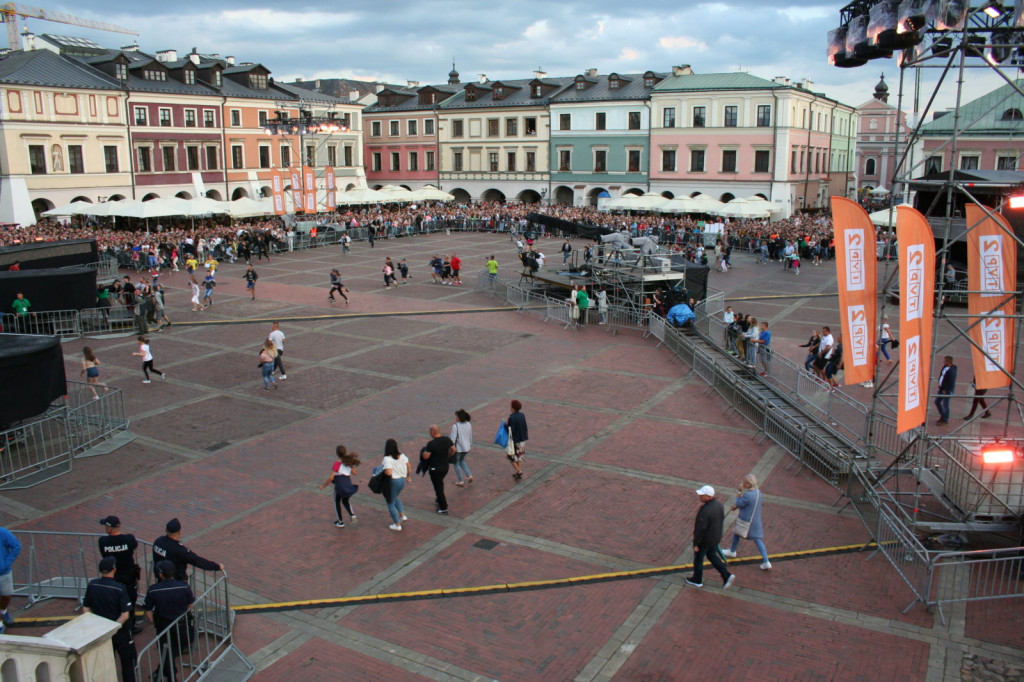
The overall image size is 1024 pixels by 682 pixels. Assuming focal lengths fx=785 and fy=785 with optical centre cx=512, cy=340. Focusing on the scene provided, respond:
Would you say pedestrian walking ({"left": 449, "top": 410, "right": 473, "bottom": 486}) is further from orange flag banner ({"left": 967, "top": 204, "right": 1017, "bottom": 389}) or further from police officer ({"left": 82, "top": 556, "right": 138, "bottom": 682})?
orange flag banner ({"left": 967, "top": 204, "right": 1017, "bottom": 389})

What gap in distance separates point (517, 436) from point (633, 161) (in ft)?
165

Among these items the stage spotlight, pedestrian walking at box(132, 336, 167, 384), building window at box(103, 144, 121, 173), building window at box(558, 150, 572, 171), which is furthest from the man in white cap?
building window at box(558, 150, 572, 171)

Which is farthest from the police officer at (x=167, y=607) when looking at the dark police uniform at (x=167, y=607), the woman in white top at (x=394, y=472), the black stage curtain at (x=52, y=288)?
the black stage curtain at (x=52, y=288)

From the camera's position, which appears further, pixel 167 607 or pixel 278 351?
pixel 278 351

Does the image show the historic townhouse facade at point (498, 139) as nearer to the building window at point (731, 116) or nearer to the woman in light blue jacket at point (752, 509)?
the building window at point (731, 116)

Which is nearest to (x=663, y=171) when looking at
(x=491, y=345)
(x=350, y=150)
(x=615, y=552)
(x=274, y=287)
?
(x=350, y=150)

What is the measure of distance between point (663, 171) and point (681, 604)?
2067 inches

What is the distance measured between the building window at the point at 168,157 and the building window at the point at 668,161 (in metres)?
34.6

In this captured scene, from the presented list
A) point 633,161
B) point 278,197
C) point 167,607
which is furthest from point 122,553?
point 633,161

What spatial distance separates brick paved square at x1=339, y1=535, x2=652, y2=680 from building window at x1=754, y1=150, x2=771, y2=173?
50.1 metres

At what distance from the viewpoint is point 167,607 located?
7562 mm

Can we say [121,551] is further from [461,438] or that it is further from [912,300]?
[912,300]

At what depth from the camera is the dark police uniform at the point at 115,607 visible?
723cm

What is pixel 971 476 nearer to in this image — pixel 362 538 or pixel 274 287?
pixel 362 538
